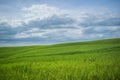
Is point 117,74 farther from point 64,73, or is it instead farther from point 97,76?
point 64,73

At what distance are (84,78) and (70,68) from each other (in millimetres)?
1622

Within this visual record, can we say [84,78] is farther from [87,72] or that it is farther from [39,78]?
[39,78]

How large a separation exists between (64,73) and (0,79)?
294cm

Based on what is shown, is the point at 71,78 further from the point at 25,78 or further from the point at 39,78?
the point at 25,78

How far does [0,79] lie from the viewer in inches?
311

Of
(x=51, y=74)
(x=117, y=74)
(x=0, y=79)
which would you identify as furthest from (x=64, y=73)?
(x=0, y=79)

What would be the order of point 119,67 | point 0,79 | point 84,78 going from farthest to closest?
point 119,67
point 0,79
point 84,78

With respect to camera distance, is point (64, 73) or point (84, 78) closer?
point (84, 78)

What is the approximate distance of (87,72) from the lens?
805 cm

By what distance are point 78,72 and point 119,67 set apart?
7.57ft

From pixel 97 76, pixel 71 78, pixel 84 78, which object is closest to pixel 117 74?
pixel 97 76

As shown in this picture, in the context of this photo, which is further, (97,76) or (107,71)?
(107,71)

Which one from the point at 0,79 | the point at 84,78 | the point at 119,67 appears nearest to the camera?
the point at 84,78

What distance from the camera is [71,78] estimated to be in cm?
747
